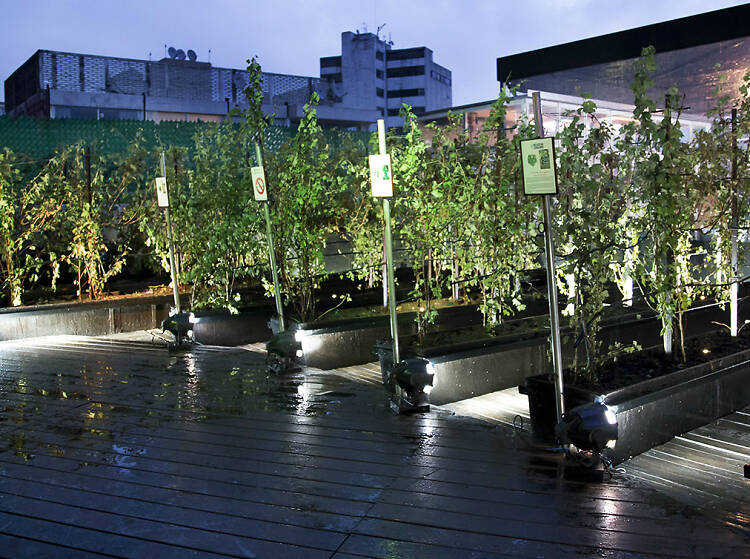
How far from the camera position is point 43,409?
489cm

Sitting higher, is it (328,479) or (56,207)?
(56,207)

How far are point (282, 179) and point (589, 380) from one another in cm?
362

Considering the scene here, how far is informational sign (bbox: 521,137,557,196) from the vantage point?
139 inches

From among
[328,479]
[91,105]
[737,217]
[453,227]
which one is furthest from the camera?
[91,105]

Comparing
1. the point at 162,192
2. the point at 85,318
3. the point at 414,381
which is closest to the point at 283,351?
the point at 414,381

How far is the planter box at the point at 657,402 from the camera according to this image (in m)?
3.77

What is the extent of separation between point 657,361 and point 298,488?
262 centimetres

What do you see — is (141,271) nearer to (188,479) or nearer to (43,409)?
(43,409)

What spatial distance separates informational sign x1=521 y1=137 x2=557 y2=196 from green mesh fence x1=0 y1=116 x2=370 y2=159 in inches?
415

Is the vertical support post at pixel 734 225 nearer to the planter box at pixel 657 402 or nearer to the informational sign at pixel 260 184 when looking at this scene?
the planter box at pixel 657 402

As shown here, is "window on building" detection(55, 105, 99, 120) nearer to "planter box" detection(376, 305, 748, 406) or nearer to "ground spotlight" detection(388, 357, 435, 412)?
"planter box" detection(376, 305, 748, 406)

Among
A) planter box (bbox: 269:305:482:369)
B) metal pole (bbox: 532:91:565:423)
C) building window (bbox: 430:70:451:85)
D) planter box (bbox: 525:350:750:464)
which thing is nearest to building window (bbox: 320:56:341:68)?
building window (bbox: 430:70:451:85)

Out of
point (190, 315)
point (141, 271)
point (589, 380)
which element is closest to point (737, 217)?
point (589, 380)

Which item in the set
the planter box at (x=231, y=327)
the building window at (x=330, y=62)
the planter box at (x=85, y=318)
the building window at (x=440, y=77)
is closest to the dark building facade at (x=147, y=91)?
the planter box at (x=85, y=318)
